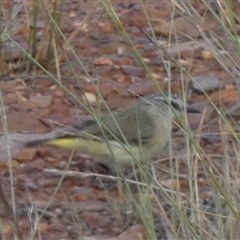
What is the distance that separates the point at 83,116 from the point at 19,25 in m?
1.01

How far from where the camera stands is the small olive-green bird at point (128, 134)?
200 inches

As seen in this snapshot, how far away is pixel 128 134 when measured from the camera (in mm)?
5250

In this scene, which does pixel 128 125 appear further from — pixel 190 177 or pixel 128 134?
pixel 190 177

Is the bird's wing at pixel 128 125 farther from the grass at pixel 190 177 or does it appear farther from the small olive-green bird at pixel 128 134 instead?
the grass at pixel 190 177

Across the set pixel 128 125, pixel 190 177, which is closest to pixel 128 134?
pixel 128 125

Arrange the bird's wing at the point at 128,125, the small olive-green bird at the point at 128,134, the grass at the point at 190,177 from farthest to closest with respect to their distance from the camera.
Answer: the bird's wing at the point at 128,125, the small olive-green bird at the point at 128,134, the grass at the point at 190,177

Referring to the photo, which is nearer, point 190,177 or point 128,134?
point 190,177

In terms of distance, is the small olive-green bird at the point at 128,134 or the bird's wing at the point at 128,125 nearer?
the small olive-green bird at the point at 128,134

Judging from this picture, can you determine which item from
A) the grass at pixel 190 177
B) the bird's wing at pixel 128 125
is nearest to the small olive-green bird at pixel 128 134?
the bird's wing at pixel 128 125

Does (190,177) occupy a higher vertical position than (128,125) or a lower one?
higher

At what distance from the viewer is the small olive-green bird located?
507 cm

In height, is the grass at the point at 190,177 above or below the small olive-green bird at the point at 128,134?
above

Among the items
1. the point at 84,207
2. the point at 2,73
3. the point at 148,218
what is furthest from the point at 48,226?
the point at 2,73

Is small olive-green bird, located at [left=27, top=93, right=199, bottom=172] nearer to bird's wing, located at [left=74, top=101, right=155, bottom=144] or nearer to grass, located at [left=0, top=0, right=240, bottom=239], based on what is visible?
bird's wing, located at [left=74, top=101, right=155, bottom=144]
